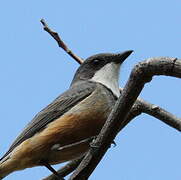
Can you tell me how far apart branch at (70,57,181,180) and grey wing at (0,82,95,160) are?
2.02m

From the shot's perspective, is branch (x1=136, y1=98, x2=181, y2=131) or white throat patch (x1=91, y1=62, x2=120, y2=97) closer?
branch (x1=136, y1=98, x2=181, y2=131)

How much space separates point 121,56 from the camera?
8117mm

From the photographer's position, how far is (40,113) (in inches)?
299

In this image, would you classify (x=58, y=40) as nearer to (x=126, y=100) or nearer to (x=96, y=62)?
(x=96, y=62)

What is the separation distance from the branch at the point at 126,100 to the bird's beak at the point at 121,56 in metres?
3.19

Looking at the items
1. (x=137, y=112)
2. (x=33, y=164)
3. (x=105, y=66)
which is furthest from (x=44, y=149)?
(x=105, y=66)

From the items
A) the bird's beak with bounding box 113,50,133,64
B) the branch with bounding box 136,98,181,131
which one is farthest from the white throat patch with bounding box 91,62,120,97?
the branch with bounding box 136,98,181,131

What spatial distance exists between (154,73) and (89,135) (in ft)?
8.72

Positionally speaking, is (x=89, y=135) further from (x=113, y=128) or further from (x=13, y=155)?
(x=113, y=128)

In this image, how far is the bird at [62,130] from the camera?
22.5ft

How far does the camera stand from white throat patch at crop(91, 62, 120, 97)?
25.4ft

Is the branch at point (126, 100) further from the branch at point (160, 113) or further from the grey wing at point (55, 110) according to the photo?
the grey wing at point (55, 110)

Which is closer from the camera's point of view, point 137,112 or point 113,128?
point 113,128

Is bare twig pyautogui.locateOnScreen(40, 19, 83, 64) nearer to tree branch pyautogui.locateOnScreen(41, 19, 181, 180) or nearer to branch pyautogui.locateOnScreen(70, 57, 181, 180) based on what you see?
tree branch pyautogui.locateOnScreen(41, 19, 181, 180)
